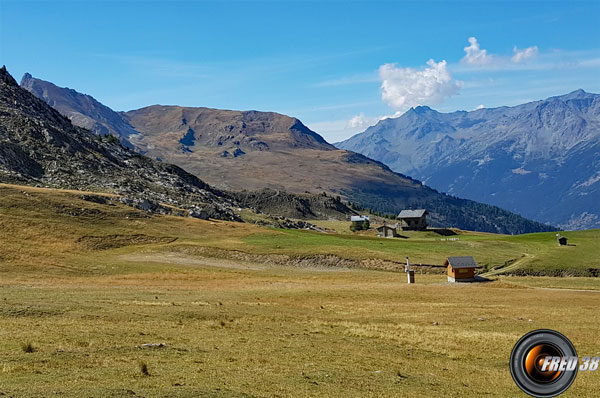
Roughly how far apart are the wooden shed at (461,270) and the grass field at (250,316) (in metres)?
2.93

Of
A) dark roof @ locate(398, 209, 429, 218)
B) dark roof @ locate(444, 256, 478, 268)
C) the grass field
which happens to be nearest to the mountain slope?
the grass field

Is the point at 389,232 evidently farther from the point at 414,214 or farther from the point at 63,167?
the point at 63,167

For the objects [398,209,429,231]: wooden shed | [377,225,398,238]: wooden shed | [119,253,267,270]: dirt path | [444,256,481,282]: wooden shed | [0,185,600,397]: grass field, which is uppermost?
[398,209,429,231]: wooden shed

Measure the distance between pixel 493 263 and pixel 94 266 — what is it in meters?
72.1

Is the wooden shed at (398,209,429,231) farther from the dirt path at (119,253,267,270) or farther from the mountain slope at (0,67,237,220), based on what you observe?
the dirt path at (119,253,267,270)

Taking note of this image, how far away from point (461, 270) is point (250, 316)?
166ft

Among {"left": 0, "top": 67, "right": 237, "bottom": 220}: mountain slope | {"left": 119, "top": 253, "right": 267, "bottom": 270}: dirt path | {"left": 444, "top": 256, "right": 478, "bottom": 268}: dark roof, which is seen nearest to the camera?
{"left": 444, "top": 256, "right": 478, "bottom": 268}: dark roof

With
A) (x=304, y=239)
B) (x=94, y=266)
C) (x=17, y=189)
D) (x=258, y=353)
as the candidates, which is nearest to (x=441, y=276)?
(x=304, y=239)

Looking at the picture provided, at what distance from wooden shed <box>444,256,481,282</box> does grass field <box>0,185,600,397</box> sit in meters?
2.93

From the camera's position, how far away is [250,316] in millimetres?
44594

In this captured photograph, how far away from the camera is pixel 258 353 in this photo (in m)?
30.3

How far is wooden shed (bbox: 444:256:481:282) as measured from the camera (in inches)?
3339

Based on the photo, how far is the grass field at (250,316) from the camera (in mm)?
24422

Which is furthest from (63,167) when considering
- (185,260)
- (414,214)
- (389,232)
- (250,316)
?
(250,316)
